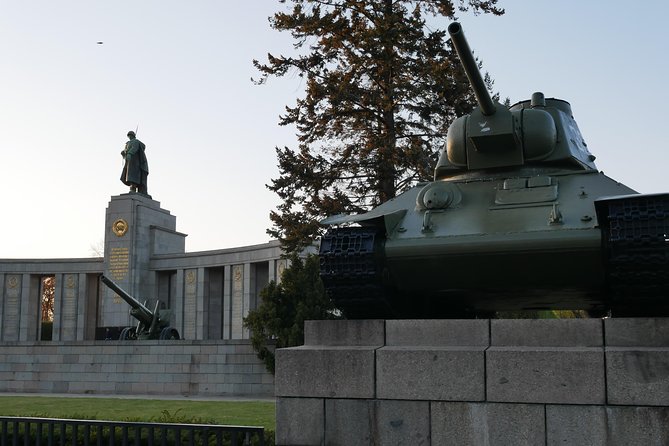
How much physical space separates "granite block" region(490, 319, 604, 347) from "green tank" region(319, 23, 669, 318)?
22.6 inches

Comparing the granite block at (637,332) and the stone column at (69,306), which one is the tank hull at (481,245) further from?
the stone column at (69,306)

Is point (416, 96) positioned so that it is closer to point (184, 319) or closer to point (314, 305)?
point (314, 305)

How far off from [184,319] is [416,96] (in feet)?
75.3

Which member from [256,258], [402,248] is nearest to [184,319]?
[256,258]

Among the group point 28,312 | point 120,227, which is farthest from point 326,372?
point 28,312

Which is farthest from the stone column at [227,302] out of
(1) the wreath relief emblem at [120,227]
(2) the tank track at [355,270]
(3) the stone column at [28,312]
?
(2) the tank track at [355,270]

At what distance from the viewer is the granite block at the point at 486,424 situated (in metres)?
6.35

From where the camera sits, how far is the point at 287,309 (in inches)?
961

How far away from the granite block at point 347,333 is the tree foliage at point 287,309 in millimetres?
15756

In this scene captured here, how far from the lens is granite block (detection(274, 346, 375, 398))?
6.96 meters

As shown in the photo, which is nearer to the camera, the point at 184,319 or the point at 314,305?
the point at 314,305

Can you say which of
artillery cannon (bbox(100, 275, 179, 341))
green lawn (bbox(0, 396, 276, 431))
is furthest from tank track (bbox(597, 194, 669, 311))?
artillery cannon (bbox(100, 275, 179, 341))

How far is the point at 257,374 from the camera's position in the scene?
24.1 meters

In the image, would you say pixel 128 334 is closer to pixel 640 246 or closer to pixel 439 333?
pixel 439 333
